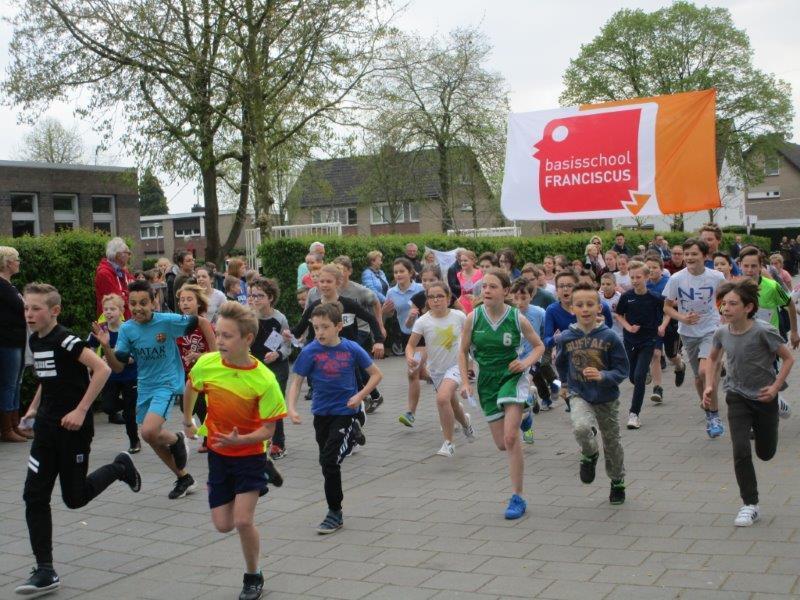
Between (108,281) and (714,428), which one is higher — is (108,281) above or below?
above

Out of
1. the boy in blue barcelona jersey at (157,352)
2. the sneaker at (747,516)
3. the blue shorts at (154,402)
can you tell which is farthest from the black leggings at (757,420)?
the blue shorts at (154,402)

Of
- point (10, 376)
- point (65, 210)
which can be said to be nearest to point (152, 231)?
point (65, 210)

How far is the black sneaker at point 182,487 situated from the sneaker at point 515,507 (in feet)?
8.96

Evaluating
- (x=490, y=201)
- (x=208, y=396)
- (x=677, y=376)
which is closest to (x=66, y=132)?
(x=490, y=201)

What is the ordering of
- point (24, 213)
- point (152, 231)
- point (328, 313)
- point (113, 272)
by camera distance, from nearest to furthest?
point (328, 313) → point (113, 272) → point (24, 213) → point (152, 231)

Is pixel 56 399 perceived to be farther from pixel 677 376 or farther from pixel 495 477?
pixel 677 376

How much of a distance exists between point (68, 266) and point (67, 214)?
27.2 meters

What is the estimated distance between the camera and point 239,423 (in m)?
5.45

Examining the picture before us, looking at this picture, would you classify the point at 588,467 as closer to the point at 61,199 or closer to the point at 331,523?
the point at 331,523

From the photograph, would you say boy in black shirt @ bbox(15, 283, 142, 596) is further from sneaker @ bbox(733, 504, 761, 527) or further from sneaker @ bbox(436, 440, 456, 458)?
sneaker @ bbox(733, 504, 761, 527)

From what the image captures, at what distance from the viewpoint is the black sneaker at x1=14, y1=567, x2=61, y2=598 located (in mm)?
5488

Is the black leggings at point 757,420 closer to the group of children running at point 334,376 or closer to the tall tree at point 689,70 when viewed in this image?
the group of children running at point 334,376

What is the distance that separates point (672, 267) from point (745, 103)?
153ft

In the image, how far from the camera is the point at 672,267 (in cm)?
1723
